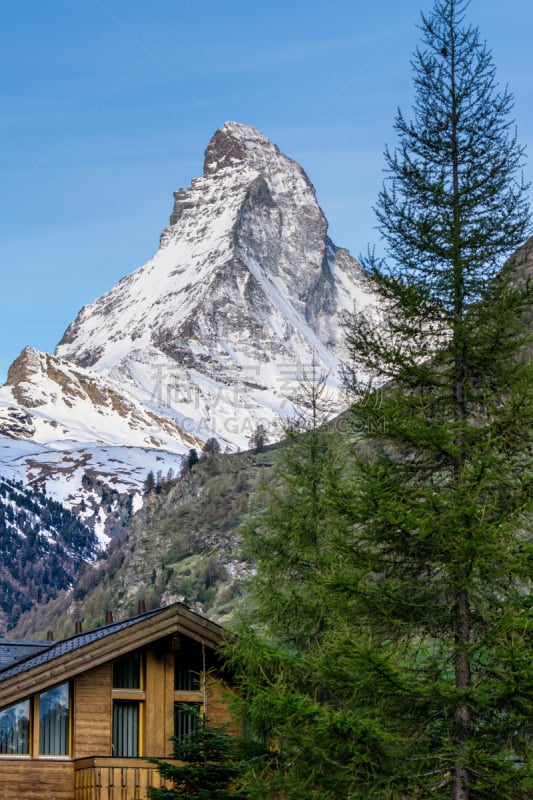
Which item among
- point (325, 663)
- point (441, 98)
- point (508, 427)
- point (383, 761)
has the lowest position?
point (383, 761)

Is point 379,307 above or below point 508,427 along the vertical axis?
above

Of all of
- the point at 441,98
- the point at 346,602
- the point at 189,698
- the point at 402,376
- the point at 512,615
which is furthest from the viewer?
the point at 189,698

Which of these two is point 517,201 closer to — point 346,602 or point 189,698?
point 346,602

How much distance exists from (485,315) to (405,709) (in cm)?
709

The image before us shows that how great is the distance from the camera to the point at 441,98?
28484 millimetres

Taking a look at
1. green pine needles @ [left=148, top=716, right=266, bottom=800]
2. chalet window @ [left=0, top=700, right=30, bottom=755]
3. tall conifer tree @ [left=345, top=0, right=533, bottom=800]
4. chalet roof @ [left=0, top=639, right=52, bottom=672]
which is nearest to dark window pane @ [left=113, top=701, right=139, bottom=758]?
green pine needles @ [left=148, top=716, right=266, bottom=800]

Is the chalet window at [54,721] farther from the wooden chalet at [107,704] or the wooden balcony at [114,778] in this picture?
the wooden balcony at [114,778]

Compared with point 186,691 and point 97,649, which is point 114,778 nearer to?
point 97,649

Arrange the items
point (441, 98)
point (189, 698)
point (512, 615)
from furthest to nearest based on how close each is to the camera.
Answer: point (189, 698) → point (441, 98) → point (512, 615)

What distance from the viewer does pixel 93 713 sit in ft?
103

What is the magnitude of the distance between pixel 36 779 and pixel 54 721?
4.31ft

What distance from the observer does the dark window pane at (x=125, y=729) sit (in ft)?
103

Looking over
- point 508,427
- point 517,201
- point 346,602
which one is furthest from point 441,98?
point 346,602

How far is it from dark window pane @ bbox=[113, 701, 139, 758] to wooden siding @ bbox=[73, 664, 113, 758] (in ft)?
1.00
